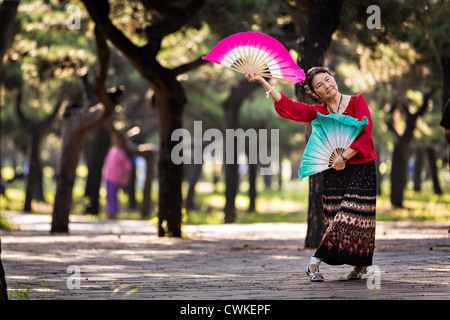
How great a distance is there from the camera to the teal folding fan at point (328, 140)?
702 cm

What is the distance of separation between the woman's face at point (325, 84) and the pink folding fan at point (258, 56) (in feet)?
0.67

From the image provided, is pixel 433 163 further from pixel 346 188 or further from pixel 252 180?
pixel 346 188

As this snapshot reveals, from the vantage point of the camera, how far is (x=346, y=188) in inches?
279

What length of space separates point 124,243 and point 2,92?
48.3 ft

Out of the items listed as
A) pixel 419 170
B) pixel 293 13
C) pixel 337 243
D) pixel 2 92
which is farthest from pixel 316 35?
pixel 419 170

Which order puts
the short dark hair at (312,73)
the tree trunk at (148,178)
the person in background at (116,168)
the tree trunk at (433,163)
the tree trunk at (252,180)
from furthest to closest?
the tree trunk at (433,163) → the tree trunk at (252,180) → the tree trunk at (148,178) → the person in background at (116,168) → the short dark hair at (312,73)

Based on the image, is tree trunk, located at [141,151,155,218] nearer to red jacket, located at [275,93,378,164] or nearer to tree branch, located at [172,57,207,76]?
tree branch, located at [172,57,207,76]

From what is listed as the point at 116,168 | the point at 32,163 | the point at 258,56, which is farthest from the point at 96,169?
the point at 258,56

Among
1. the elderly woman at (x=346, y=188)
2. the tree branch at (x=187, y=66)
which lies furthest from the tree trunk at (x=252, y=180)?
the elderly woman at (x=346, y=188)

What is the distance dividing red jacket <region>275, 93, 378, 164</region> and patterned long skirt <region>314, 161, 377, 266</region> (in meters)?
0.10

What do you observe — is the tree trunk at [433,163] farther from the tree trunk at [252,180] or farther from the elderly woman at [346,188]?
the elderly woman at [346,188]

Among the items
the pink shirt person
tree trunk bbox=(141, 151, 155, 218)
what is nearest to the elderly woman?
the pink shirt person

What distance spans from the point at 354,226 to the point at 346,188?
0.39 metres

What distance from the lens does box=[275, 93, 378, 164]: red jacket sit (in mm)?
6980
